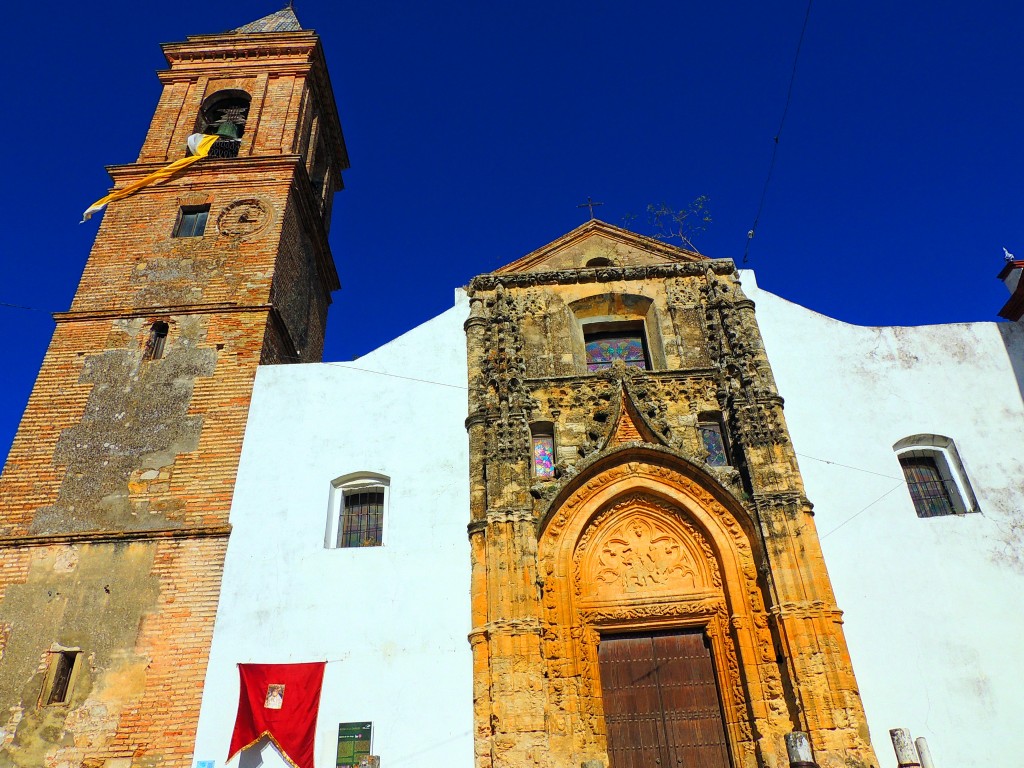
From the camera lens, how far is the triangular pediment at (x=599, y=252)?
45.9 ft

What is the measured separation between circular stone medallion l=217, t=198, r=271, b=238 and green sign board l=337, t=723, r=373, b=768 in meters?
9.42

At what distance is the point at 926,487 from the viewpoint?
1123 cm

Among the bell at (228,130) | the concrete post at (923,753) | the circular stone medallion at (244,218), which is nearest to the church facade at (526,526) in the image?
the concrete post at (923,753)

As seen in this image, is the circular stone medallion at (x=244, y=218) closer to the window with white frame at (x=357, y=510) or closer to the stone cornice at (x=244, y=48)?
the stone cornice at (x=244, y=48)

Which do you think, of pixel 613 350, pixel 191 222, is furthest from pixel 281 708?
pixel 191 222

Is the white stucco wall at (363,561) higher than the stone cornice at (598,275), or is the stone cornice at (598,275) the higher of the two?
the stone cornice at (598,275)

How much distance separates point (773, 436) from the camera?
11031 millimetres

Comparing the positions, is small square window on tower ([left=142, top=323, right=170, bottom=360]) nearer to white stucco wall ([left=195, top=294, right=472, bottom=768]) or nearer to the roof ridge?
white stucco wall ([left=195, top=294, right=472, bottom=768])

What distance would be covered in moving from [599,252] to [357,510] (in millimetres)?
6682

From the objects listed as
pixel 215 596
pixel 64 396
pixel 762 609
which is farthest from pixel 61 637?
pixel 762 609

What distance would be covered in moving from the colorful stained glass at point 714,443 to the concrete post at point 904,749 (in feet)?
13.7

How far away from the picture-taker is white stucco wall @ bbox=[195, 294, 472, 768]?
9336 mm

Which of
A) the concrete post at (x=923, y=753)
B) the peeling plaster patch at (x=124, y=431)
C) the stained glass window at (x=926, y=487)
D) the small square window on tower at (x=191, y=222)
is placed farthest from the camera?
the small square window on tower at (x=191, y=222)

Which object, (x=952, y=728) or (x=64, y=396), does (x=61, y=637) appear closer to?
(x=64, y=396)
